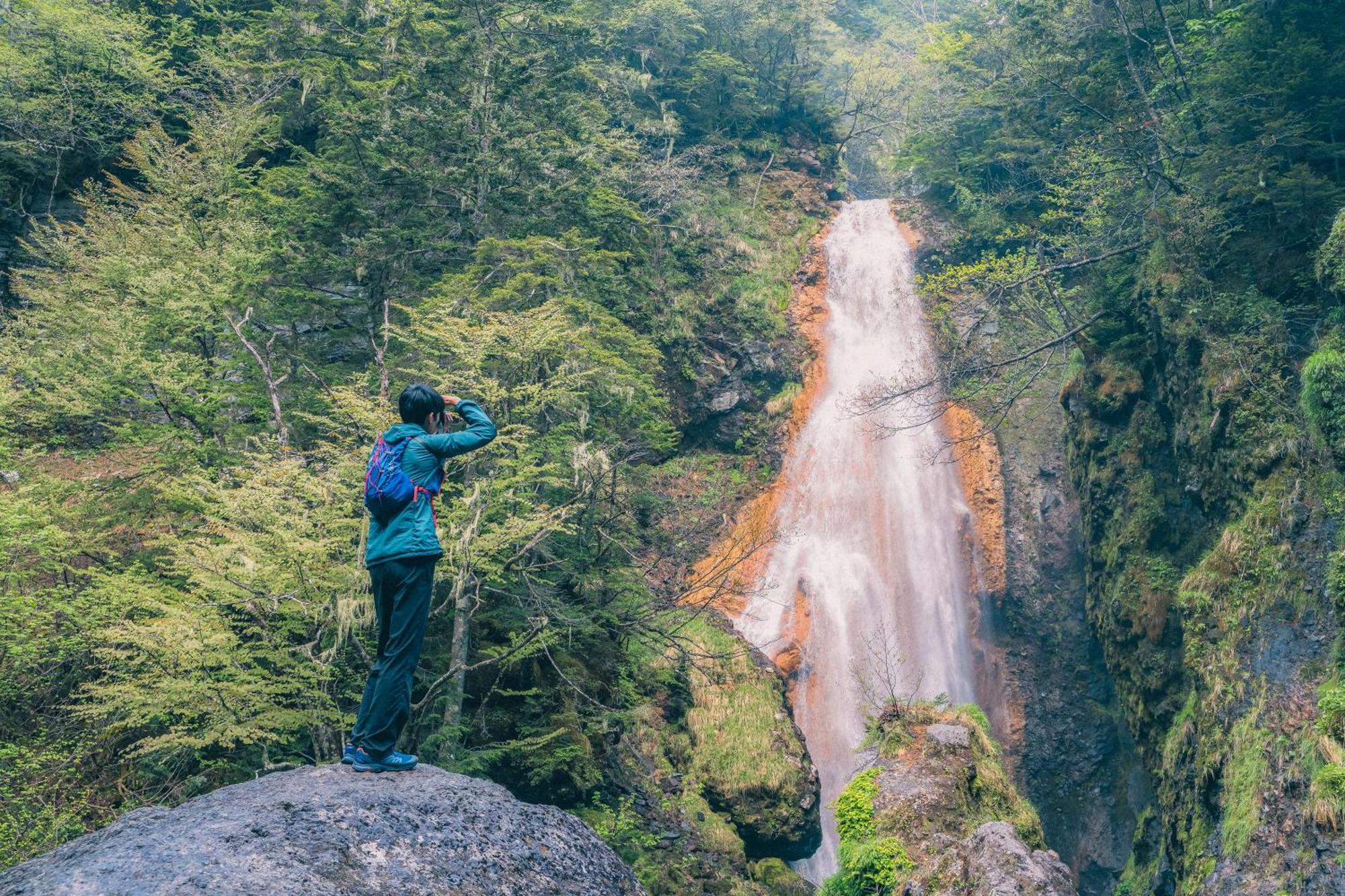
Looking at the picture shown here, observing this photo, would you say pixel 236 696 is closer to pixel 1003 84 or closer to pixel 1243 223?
pixel 1243 223

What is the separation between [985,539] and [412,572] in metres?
19.2

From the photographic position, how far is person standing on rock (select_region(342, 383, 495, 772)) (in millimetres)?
4191

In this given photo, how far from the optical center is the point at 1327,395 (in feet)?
34.2

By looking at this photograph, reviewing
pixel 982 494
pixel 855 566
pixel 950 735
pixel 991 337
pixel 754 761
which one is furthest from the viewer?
pixel 991 337

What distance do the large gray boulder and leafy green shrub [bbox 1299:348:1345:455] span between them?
10757 mm

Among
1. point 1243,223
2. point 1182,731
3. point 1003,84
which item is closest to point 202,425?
point 1182,731

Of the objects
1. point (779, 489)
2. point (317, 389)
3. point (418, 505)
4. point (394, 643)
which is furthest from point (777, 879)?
point (418, 505)

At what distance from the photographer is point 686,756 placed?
1561 cm

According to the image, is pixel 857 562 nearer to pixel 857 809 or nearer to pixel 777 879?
pixel 777 879

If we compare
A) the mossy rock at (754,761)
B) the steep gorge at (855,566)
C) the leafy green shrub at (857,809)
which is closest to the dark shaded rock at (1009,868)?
the leafy green shrub at (857,809)

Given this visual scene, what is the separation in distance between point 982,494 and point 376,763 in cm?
1992

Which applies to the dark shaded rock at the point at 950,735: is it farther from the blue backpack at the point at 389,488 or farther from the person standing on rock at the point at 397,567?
the blue backpack at the point at 389,488

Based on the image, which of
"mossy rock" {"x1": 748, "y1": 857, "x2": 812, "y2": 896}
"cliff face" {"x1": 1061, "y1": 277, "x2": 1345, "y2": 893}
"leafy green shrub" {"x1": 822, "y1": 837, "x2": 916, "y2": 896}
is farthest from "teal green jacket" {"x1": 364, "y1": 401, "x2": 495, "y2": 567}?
"mossy rock" {"x1": 748, "y1": 857, "x2": 812, "y2": 896}

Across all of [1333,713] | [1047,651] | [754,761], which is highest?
[1333,713]
